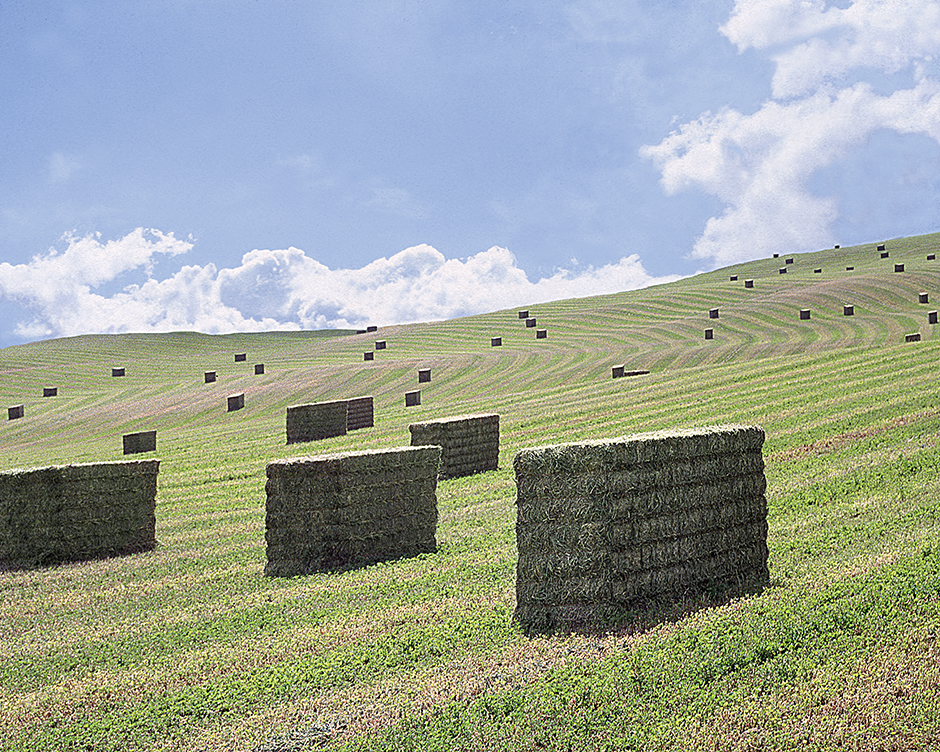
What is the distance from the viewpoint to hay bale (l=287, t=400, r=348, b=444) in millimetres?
30016

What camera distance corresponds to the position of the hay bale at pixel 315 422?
30.0 meters

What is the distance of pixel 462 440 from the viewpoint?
18484mm

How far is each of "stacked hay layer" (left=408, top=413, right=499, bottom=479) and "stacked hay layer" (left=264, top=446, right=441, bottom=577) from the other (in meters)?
7.12

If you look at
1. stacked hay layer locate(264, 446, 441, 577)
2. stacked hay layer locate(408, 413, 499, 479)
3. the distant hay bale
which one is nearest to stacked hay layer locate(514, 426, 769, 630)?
stacked hay layer locate(264, 446, 441, 577)

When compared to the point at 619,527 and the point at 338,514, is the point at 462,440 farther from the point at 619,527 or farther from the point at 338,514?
the point at 619,527

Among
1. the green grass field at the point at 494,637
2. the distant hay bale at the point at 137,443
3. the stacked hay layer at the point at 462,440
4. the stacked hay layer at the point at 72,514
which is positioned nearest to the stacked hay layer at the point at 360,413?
the distant hay bale at the point at 137,443

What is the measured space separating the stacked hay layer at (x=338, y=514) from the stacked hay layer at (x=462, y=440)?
7119 mm

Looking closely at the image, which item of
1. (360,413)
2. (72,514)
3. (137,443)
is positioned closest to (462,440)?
(72,514)

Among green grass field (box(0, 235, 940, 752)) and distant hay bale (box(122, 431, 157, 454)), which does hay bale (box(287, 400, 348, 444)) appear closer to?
distant hay bale (box(122, 431, 157, 454))

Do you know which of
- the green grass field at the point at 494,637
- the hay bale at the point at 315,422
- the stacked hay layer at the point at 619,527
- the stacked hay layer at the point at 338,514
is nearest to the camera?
the green grass field at the point at 494,637

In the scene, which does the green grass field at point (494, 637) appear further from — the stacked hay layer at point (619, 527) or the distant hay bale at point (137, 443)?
the distant hay bale at point (137, 443)

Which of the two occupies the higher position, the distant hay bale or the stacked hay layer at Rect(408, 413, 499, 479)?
the stacked hay layer at Rect(408, 413, 499, 479)

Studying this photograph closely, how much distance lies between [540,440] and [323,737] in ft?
54.6

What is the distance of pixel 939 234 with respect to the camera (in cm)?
9788
